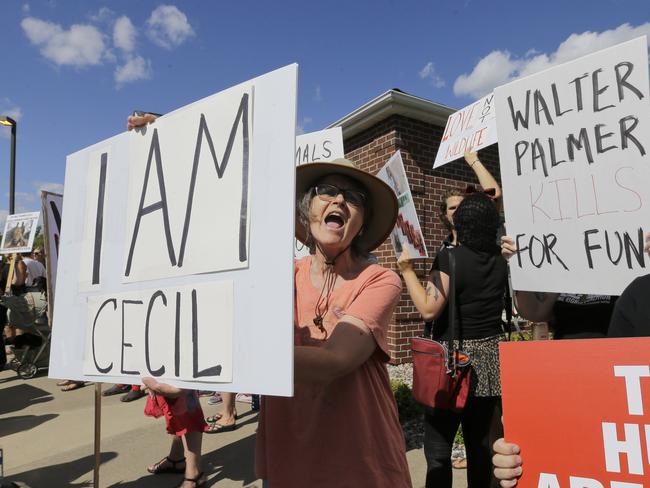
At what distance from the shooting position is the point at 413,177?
589 cm

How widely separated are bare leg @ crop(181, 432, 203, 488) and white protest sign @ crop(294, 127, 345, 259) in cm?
151

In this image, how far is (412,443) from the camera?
3.70 meters

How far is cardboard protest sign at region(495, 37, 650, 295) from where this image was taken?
1221mm

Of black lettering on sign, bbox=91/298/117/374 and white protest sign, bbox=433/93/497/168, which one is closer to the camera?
black lettering on sign, bbox=91/298/117/374

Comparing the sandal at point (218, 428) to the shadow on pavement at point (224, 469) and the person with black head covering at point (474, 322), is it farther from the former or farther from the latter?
the person with black head covering at point (474, 322)

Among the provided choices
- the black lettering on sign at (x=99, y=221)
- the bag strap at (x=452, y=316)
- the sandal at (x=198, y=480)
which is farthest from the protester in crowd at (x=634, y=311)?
the sandal at (x=198, y=480)

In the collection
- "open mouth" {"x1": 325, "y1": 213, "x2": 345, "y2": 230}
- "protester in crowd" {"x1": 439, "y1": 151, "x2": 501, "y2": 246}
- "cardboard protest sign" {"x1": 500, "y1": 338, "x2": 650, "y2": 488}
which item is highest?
"protester in crowd" {"x1": 439, "y1": 151, "x2": 501, "y2": 246}

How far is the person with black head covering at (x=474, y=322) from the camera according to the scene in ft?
7.21

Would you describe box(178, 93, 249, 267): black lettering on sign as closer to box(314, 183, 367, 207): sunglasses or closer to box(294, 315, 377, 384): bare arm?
box(294, 315, 377, 384): bare arm

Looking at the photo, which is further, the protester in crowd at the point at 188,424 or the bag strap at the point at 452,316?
the protester in crowd at the point at 188,424

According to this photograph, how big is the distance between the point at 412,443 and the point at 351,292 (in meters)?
2.86

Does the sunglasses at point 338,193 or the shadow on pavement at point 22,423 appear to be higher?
the sunglasses at point 338,193

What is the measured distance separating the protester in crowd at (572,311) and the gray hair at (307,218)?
0.71 meters

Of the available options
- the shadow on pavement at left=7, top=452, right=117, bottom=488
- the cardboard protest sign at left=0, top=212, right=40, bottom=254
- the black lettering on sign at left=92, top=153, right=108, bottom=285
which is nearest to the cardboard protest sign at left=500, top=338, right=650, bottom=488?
the black lettering on sign at left=92, top=153, right=108, bottom=285
